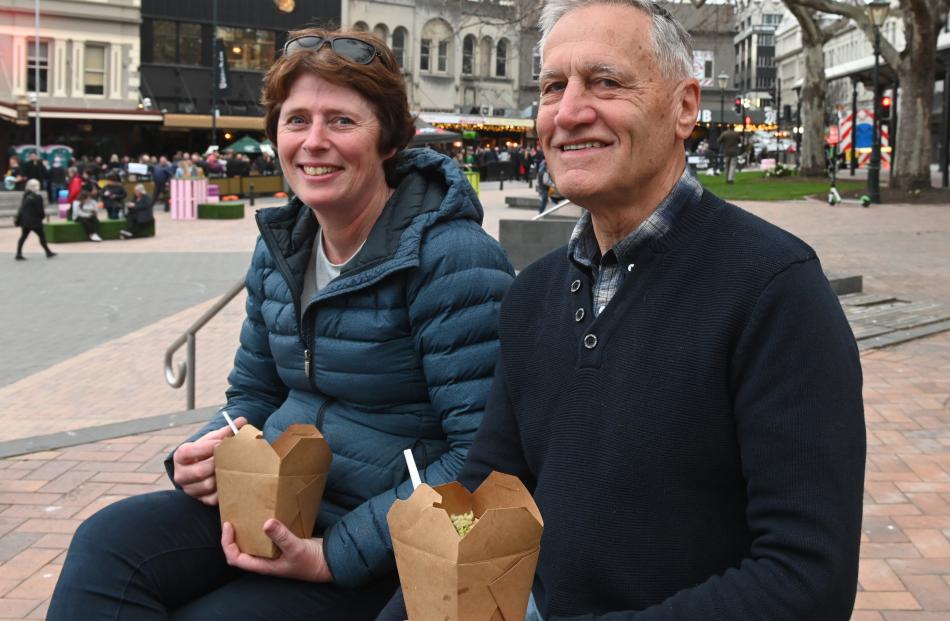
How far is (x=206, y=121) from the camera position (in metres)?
45.3

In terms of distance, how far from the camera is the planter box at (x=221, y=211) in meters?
28.2

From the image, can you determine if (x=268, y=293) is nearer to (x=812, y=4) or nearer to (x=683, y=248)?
(x=683, y=248)

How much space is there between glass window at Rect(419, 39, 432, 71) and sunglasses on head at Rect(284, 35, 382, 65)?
191 feet

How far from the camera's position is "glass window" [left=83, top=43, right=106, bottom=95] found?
144ft

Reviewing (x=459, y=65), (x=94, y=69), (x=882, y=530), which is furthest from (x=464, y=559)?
(x=459, y=65)

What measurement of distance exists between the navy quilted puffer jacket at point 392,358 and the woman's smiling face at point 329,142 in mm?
119

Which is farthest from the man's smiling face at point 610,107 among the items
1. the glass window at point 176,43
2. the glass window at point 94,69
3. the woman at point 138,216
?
the glass window at point 176,43

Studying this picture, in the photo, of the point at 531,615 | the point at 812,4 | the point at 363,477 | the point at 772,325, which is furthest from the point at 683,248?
the point at 812,4

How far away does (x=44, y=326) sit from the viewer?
1241 centimetres

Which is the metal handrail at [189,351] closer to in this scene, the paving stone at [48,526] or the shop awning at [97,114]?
the paving stone at [48,526]

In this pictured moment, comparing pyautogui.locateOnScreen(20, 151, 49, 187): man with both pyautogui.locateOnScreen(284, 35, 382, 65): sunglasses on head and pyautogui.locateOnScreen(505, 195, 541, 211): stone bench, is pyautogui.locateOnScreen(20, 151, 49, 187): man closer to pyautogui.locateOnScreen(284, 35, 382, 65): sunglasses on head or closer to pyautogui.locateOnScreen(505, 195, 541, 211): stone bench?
pyautogui.locateOnScreen(505, 195, 541, 211): stone bench

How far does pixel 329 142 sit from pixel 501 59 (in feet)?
204

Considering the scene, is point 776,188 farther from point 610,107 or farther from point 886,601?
point 610,107

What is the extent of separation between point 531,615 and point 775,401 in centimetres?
65
